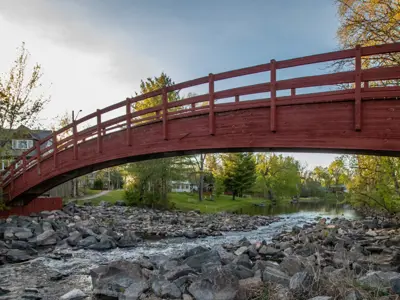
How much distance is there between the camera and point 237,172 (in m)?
46.0

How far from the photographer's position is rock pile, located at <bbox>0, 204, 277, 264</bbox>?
1202 cm

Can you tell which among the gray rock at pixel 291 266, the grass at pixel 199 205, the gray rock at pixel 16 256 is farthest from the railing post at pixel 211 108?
the grass at pixel 199 205

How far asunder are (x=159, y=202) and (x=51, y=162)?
11.8 m

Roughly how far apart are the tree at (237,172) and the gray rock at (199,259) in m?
37.6

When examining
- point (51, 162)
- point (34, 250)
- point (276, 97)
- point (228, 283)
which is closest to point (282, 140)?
point (276, 97)

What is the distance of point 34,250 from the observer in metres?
11.4

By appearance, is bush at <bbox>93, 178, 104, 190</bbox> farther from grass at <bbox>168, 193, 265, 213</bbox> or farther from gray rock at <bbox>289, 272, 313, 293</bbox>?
gray rock at <bbox>289, 272, 313, 293</bbox>

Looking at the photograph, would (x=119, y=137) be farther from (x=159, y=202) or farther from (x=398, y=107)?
(x=159, y=202)

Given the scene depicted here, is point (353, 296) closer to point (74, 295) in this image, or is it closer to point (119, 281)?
point (119, 281)

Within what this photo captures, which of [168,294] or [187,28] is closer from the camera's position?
[168,294]

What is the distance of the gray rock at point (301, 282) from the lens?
5664 mm

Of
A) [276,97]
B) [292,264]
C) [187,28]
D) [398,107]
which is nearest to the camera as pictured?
[292,264]

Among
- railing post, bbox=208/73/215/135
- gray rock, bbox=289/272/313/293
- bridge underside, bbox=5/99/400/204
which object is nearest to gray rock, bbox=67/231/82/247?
bridge underside, bbox=5/99/400/204

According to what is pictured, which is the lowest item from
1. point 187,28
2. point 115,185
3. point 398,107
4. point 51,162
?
point 115,185
